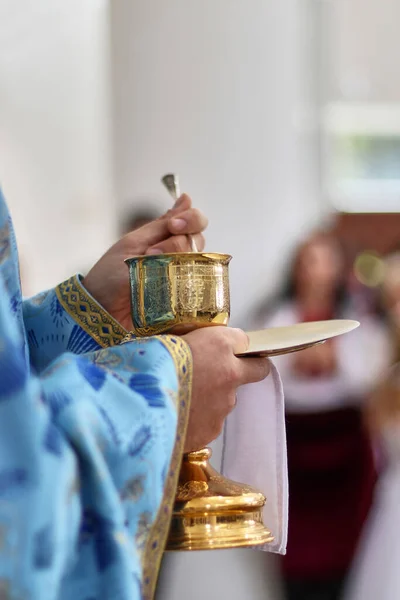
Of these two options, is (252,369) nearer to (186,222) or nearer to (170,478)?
(170,478)

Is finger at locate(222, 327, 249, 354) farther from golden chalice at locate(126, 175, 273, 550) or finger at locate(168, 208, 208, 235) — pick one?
finger at locate(168, 208, 208, 235)

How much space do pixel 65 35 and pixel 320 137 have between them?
1.74m

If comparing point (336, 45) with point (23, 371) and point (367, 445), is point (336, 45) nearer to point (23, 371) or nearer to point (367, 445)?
point (367, 445)

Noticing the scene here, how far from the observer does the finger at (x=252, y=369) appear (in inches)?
29.6

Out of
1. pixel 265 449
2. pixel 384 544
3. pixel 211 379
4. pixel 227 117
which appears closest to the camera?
pixel 211 379

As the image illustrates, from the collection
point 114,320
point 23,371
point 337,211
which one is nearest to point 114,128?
point 337,211

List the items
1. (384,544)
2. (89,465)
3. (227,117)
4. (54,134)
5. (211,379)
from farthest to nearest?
(227,117), (54,134), (384,544), (211,379), (89,465)

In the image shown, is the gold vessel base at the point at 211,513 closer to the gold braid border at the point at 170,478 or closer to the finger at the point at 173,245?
the gold braid border at the point at 170,478

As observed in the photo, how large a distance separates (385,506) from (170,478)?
199cm

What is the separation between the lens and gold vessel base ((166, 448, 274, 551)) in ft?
2.58

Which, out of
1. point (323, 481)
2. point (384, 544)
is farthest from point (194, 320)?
point (323, 481)

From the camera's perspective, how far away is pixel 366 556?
2506 millimetres

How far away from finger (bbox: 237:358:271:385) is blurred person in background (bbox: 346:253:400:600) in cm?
176

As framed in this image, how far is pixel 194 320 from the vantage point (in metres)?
0.80
